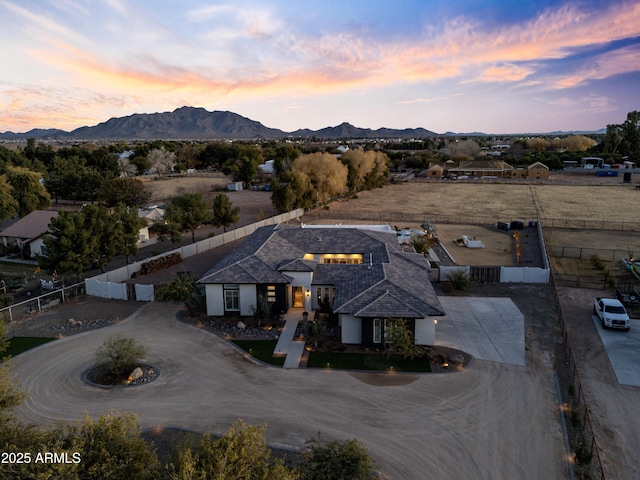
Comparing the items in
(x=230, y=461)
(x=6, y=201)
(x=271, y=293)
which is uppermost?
(x=6, y=201)

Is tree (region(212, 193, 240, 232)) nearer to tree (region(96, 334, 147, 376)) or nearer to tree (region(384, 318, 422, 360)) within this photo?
tree (region(96, 334, 147, 376))

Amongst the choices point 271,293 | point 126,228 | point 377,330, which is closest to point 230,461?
point 377,330

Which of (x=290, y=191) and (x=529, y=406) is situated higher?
(x=290, y=191)

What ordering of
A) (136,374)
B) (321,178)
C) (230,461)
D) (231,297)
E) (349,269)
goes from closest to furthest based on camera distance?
(230,461) → (136,374) → (231,297) → (349,269) → (321,178)

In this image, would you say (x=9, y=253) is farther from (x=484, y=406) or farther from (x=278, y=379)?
(x=484, y=406)

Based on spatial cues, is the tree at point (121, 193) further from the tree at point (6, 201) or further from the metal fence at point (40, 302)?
the metal fence at point (40, 302)

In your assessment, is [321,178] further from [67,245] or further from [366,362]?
[366,362]

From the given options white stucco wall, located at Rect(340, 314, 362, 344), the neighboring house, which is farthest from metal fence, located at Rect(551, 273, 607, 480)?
the neighboring house
